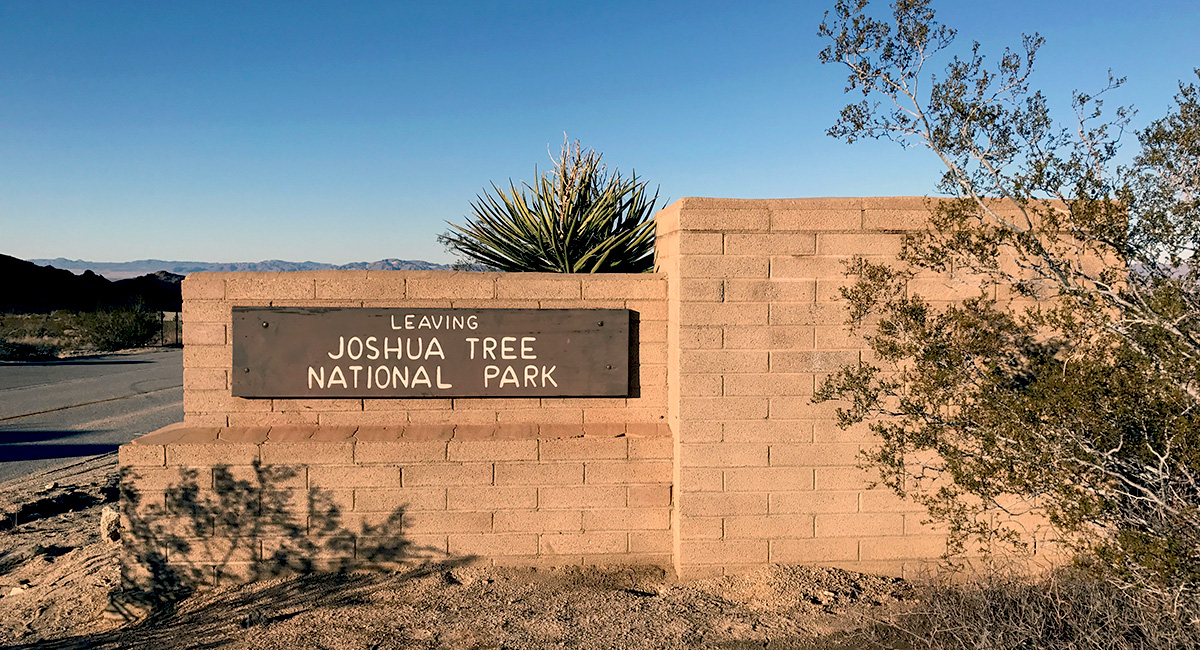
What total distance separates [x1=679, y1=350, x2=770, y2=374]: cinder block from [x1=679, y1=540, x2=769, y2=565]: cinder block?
1.18m

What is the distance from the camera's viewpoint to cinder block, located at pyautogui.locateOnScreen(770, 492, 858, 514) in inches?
202

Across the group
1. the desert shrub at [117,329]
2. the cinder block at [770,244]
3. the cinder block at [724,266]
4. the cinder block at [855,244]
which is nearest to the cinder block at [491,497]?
the cinder block at [724,266]

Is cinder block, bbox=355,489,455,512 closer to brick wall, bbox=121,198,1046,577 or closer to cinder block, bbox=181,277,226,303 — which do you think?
brick wall, bbox=121,198,1046,577

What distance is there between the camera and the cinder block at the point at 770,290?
5.05 m

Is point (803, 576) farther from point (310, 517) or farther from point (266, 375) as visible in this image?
point (266, 375)

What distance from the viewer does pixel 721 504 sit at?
202 inches

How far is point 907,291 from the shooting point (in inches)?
202

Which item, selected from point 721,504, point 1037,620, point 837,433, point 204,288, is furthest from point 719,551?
point 204,288

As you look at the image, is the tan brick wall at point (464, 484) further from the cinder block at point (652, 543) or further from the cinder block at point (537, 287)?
the cinder block at point (537, 287)

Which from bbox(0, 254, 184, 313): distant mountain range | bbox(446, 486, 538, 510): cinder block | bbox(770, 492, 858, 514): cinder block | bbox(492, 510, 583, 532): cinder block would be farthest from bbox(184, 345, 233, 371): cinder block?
bbox(0, 254, 184, 313): distant mountain range

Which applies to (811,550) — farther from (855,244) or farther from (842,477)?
(855,244)

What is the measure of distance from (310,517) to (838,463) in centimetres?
371

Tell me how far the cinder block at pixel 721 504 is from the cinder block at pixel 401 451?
5.75 feet

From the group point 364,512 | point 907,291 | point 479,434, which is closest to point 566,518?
point 479,434
